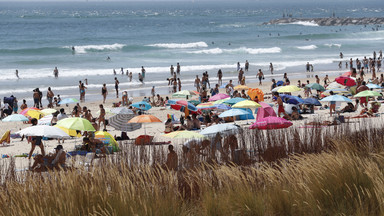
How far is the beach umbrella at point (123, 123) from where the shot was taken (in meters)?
16.2

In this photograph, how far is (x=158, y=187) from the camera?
714 centimetres

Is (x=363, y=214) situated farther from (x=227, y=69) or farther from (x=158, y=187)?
(x=227, y=69)

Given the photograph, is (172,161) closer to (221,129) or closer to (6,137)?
(221,129)

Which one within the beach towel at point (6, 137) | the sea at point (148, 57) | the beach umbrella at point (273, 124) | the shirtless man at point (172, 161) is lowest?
the beach towel at point (6, 137)

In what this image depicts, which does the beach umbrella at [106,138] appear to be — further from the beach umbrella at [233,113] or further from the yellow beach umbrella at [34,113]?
the yellow beach umbrella at [34,113]

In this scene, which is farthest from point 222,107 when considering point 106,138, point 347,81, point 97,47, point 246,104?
point 97,47

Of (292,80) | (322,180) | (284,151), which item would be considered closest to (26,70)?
(292,80)

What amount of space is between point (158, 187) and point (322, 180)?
81.0 inches

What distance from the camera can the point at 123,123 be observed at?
16.4 meters

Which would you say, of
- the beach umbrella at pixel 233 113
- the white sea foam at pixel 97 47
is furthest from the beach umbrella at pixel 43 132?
the white sea foam at pixel 97 47

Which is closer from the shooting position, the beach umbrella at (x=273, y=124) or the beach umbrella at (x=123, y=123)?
the beach umbrella at (x=273, y=124)

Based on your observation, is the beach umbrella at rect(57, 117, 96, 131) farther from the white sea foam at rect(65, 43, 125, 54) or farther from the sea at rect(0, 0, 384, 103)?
the white sea foam at rect(65, 43, 125, 54)

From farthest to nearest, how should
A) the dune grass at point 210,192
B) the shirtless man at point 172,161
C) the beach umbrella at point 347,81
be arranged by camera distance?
the beach umbrella at point 347,81, the shirtless man at point 172,161, the dune grass at point 210,192

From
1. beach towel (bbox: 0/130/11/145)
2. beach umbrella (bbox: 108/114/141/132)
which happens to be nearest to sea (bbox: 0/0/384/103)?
beach umbrella (bbox: 108/114/141/132)
